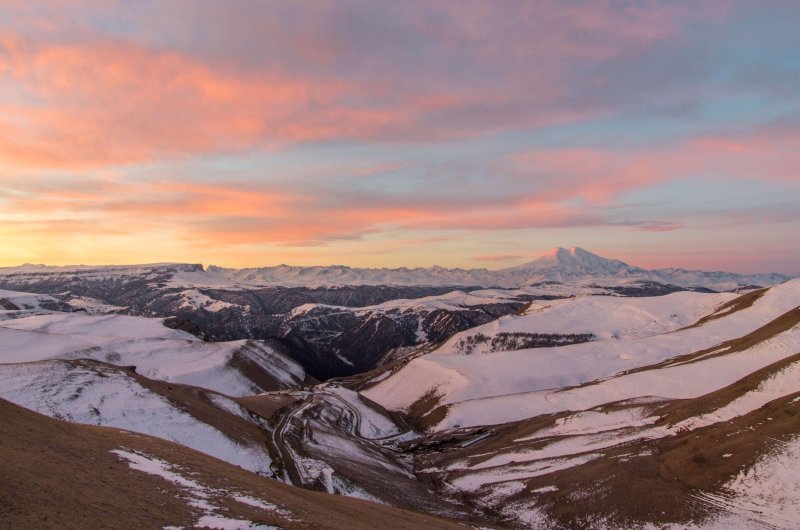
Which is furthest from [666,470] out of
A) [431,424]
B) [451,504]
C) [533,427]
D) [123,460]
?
[431,424]

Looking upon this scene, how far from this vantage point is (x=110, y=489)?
27.6 m

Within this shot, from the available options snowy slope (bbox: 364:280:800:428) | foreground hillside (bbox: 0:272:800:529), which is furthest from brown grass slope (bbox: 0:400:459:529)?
snowy slope (bbox: 364:280:800:428)

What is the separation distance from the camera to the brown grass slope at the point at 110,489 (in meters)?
22.5

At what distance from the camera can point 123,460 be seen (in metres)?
35.3

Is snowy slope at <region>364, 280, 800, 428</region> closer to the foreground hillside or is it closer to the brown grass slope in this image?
the foreground hillside

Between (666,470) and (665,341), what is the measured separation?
154 meters

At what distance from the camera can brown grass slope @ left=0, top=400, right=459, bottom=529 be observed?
73.7ft

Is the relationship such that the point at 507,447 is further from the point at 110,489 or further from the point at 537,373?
the point at 537,373

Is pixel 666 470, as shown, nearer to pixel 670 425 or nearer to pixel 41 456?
pixel 670 425

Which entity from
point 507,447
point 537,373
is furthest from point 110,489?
point 537,373

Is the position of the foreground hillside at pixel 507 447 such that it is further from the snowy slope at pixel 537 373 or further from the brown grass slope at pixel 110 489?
the snowy slope at pixel 537 373

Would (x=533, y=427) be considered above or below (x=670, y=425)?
below

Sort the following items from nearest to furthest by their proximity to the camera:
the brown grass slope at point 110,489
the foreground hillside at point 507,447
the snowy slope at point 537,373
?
the brown grass slope at point 110,489, the foreground hillside at point 507,447, the snowy slope at point 537,373

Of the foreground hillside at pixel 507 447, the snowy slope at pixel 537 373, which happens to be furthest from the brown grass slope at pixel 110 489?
the snowy slope at pixel 537 373
